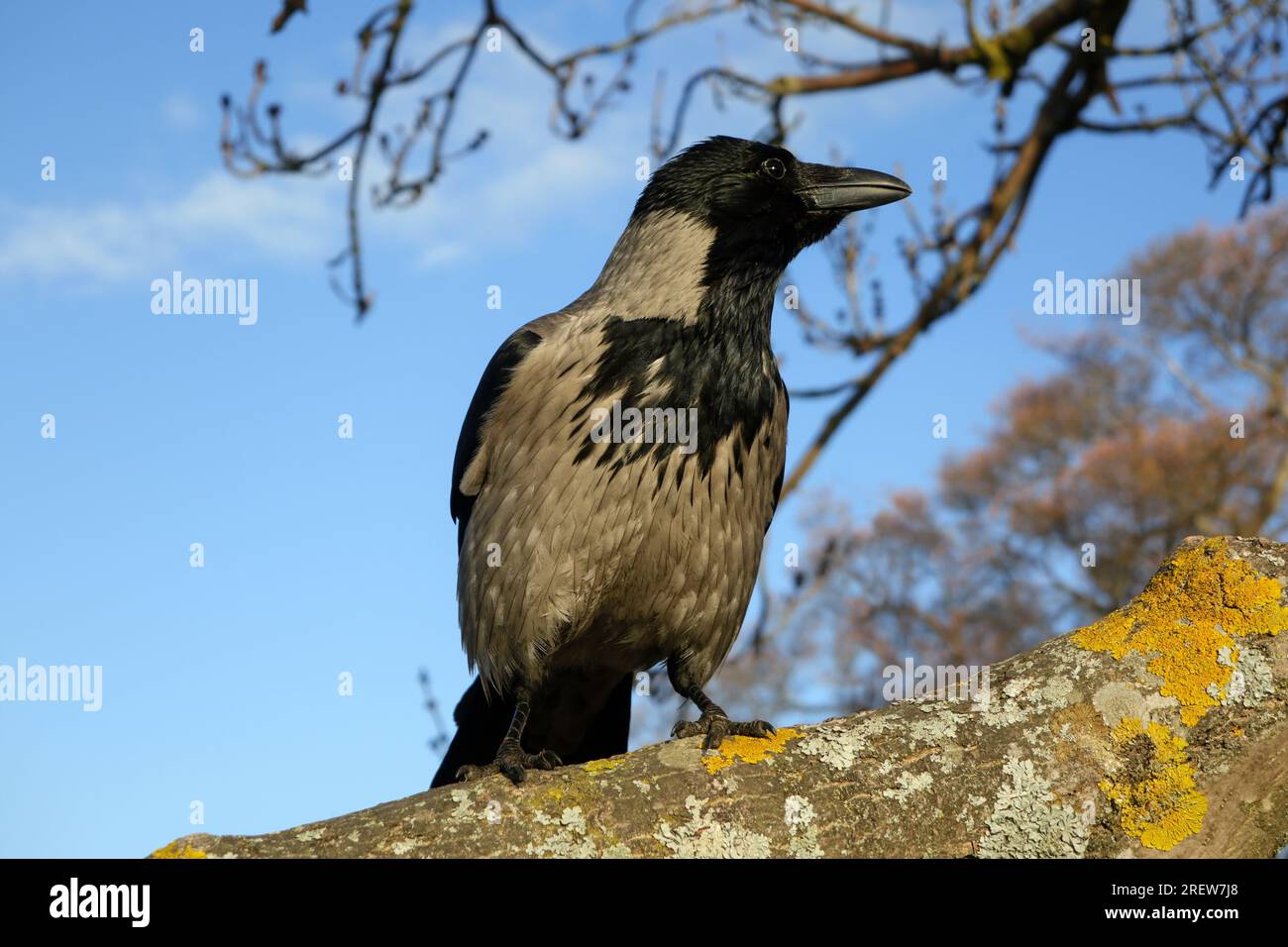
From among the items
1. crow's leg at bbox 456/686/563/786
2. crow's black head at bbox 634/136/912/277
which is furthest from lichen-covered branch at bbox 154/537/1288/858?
crow's black head at bbox 634/136/912/277

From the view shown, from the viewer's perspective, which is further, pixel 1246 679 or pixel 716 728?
pixel 716 728

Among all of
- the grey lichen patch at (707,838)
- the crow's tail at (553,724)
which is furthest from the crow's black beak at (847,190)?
the grey lichen patch at (707,838)

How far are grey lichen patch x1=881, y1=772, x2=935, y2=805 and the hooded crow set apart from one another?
0.76 meters

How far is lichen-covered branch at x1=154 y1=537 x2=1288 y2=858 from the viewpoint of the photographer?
2615mm

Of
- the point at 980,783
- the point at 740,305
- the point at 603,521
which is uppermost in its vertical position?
the point at 740,305

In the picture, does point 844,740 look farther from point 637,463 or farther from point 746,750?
point 637,463

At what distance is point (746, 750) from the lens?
282 centimetres

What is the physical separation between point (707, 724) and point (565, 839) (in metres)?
0.86

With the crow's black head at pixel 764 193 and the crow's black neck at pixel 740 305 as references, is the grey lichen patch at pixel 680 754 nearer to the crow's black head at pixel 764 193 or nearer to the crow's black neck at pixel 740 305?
the crow's black neck at pixel 740 305

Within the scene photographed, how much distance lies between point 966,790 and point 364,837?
1.36m

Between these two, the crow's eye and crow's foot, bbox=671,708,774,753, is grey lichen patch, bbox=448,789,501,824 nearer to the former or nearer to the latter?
crow's foot, bbox=671,708,774,753

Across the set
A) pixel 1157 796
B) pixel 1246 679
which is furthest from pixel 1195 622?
pixel 1157 796

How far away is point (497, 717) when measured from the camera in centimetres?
408
